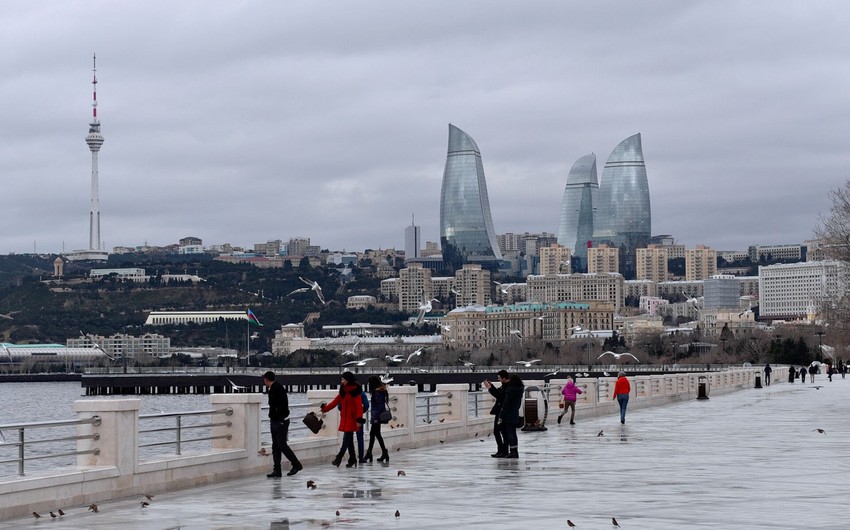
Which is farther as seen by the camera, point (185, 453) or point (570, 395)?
point (570, 395)

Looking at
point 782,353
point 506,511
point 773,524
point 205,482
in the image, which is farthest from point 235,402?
point 782,353

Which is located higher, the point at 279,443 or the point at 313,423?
the point at 313,423

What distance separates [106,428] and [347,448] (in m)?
6.79

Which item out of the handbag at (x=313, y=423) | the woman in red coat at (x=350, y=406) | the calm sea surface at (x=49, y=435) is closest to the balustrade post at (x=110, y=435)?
the calm sea surface at (x=49, y=435)

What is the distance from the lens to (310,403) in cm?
2945

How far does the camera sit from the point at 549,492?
21625mm

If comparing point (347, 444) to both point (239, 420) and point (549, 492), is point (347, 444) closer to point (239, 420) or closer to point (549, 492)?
point (239, 420)

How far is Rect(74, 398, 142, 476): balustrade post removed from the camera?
21266 mm

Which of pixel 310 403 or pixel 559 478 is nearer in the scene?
pixel 559 478

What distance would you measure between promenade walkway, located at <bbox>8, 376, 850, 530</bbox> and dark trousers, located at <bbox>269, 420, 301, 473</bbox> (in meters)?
0.37

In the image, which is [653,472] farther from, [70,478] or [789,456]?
[70,478]

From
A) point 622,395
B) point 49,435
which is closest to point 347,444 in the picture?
point 622,395

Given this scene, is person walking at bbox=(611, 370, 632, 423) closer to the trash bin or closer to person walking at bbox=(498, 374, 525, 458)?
person walking at bbox=(498, 374, 525, 458)

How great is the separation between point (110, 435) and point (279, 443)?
376 centimetres
